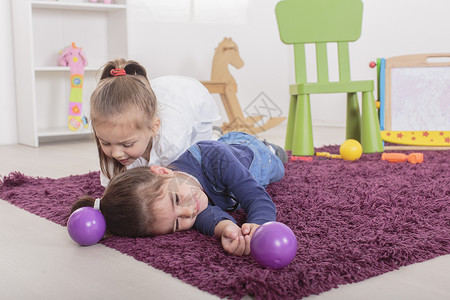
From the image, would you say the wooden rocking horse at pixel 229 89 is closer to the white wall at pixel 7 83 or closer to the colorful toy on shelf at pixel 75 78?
the colorful toy on shelf at pixel 75 78

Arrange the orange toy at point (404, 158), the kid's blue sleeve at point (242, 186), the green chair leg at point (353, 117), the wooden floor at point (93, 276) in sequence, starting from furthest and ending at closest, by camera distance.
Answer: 1. the green chair leg at point (353, 117)
2. the orange toy at point (404, 158)
3. the kid's blue sleeve at point (242, 186)
4. the wooden floor at point (93, 276)

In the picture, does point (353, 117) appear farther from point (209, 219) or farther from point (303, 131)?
point (209, 219)

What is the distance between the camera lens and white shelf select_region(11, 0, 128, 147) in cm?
250

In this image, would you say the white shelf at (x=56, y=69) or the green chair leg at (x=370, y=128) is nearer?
the green chair leg at (x=370, y=128)

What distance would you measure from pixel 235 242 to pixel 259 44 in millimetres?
2765

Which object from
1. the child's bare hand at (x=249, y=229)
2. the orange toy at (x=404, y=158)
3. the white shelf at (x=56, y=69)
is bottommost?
the child's bare hand at (x=249, y=229)

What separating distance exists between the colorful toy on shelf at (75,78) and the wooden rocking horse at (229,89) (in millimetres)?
680

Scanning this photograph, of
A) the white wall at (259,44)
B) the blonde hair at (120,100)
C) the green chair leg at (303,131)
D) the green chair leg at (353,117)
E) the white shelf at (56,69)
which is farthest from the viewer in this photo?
the white wall at (259,44)

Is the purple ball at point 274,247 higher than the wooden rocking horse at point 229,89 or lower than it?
lower

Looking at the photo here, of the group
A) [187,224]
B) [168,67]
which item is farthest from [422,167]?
[168,67]

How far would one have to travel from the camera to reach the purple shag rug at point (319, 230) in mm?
702

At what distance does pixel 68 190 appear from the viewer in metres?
1.35

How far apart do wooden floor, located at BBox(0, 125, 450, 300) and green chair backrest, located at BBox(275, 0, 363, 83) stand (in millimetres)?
1493

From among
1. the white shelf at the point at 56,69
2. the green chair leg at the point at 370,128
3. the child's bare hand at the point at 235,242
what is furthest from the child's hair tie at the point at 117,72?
the white shelf at the point at 56,69
